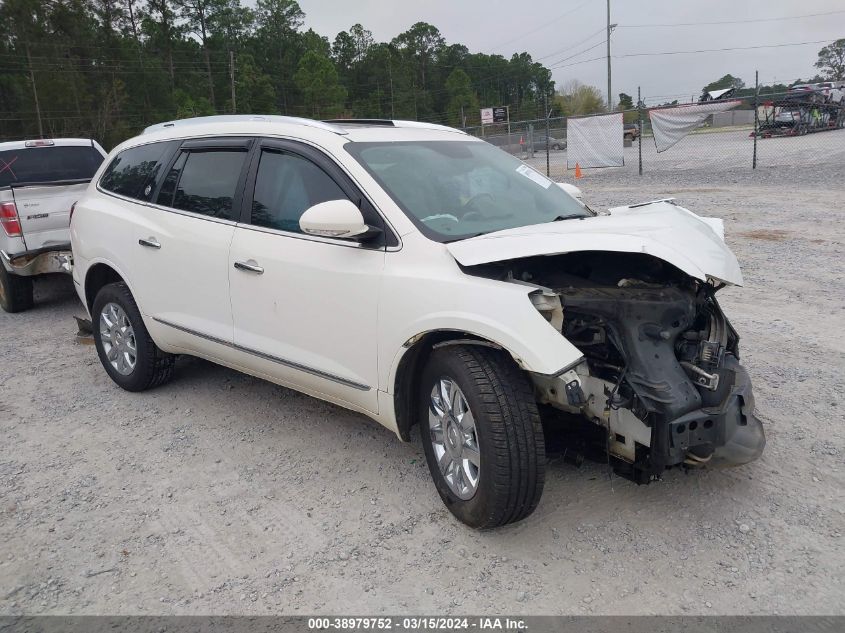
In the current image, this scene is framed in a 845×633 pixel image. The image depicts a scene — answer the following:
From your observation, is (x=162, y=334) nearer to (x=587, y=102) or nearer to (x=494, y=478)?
(x=494, y=478)

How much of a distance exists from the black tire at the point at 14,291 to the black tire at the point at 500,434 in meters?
6.53

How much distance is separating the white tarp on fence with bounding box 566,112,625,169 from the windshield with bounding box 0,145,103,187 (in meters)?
14.2

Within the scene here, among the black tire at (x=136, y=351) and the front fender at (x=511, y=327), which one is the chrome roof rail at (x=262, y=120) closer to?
the black tire at (x=136, y=351)

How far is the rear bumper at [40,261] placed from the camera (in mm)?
7273

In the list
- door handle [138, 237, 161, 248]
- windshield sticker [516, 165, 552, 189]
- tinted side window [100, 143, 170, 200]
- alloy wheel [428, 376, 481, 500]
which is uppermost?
tinted side window [100, 143, 170, 200]

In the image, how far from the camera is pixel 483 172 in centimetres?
411

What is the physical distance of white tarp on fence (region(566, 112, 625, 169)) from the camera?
19.3m

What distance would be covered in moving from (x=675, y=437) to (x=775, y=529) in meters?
0.76

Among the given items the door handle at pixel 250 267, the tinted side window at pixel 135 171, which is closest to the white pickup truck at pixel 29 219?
the tinted side window at pixel 135 171

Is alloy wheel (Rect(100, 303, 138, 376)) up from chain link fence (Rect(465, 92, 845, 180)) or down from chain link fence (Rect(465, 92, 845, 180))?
down

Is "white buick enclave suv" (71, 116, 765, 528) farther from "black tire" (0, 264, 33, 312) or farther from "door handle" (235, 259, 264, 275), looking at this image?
"black tire" (0, 264, 33, 312)

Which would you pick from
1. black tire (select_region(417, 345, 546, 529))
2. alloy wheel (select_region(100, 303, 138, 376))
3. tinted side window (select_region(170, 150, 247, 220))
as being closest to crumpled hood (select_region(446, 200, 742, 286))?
black tire (select_region(417, 345, 546, 529))

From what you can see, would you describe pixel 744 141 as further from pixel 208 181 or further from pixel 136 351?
pixel 136 351

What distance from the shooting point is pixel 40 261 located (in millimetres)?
7328
